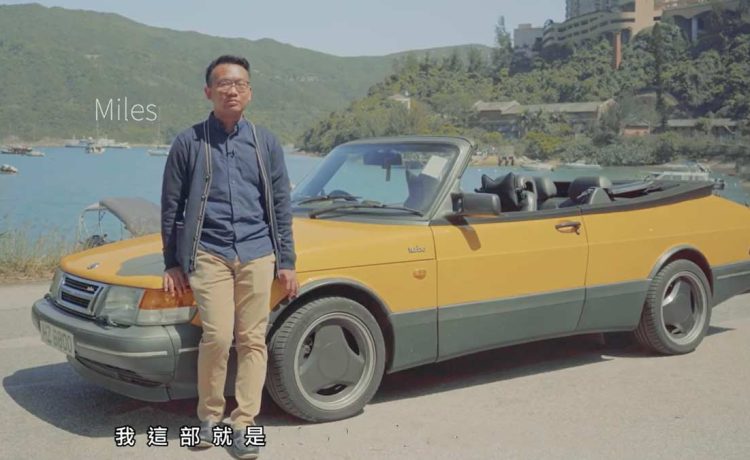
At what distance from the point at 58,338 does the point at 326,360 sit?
1515mm

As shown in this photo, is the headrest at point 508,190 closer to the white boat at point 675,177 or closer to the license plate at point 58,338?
the white boat at point 675,177

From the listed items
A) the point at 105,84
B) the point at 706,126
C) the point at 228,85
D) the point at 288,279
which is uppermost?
the point at 105,84

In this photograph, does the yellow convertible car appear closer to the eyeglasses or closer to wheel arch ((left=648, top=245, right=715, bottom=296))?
wheel arch ((left=648, top=245, right=715, bottom=296))

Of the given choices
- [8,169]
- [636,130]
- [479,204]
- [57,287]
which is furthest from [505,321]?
[636,130]

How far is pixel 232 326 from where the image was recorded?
13.9ft

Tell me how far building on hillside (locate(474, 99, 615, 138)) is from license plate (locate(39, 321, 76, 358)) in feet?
292

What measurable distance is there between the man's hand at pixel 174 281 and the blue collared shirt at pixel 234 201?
194 mm

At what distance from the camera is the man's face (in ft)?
13.8

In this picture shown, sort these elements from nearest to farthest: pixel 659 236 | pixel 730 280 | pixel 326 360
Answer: pixel 326 360 < pixel 659 236 < pixel 730 280

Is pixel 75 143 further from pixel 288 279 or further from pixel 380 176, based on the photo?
pixel 288 279

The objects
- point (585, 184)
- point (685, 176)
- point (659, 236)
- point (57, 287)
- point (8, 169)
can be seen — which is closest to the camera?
point (57, 287)

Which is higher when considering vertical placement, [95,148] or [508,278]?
[508,278]

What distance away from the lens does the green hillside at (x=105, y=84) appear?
3487 inches

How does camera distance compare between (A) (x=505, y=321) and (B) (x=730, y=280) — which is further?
(B) (x=730, y=280)
